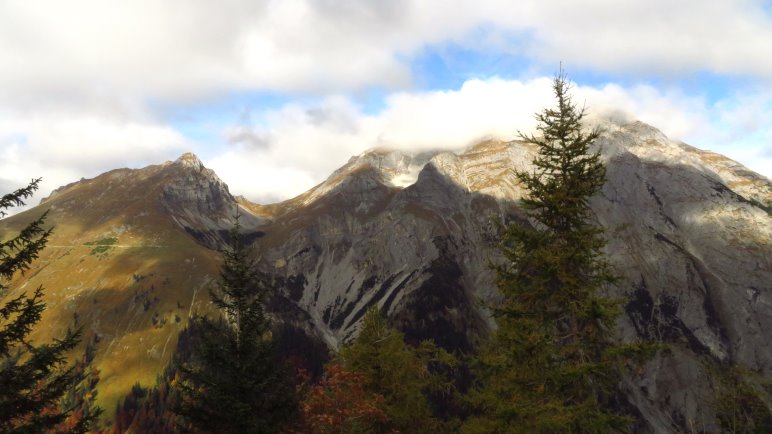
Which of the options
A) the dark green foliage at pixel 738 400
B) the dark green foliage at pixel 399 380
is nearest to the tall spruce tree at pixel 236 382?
the dark green foliage at pixel 399 380

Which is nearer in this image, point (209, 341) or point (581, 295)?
point (581, 295)

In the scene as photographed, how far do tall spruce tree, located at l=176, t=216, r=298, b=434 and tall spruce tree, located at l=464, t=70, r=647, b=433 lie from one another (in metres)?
7.52

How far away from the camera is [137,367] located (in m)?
151

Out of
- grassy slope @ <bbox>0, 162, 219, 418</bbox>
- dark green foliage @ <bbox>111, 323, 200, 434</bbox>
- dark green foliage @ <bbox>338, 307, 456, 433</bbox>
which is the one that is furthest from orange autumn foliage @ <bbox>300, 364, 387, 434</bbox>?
grassy slope @ <bbox>0, 162, 219, 418</bbox>

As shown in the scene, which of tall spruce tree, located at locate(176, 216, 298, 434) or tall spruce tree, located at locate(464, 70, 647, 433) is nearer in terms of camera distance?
tall spruce tree, located at locate(464, 70, 647, 433)

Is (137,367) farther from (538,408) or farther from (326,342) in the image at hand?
(538,408)

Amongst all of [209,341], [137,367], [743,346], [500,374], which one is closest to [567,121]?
[500,374]

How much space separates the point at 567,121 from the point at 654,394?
181795 millimetres

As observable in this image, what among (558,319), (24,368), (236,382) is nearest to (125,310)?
(236,382)

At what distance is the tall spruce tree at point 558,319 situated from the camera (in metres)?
14.3

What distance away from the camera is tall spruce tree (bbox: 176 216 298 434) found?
17516mm

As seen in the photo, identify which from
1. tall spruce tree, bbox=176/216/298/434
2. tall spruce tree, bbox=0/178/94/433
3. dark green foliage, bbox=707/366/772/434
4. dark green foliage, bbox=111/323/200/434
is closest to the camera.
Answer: tall spruce tree, bbox=0/178/94/433

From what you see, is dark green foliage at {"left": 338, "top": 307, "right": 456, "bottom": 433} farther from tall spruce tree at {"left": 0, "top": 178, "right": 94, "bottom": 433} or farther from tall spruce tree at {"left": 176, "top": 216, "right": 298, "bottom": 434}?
tall spruce tree at {"left": 0, "top": 178, "right": 94, "bottom": 433}

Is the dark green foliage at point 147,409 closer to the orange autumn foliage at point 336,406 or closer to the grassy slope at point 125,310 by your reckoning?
the grassy slope at point 125,310
